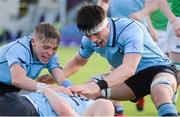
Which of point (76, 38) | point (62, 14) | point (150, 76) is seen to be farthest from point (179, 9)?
point (62, 14)

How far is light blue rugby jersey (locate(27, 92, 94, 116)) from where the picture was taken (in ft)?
18.9

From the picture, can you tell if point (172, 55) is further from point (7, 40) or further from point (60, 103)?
point (7, 40)

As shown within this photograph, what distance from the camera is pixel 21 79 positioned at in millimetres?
6465

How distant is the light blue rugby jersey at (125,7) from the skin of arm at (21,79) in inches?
125

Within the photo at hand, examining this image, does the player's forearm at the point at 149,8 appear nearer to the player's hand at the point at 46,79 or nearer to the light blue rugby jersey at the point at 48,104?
the player's hand at the point at 46,79

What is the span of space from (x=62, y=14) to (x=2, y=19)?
1.69m

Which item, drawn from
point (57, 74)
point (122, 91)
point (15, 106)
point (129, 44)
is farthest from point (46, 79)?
point (15, 106)

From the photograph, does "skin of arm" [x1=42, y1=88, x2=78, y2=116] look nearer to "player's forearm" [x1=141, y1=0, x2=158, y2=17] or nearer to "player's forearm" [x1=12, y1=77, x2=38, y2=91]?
"player's forearm" [x1=12, y1=77, x2=38, y2=91]

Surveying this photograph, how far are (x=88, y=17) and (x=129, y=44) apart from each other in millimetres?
434

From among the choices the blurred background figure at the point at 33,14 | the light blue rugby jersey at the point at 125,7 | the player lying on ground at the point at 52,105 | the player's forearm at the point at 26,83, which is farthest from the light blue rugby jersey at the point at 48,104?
the blurred background figure at the point at 33,14

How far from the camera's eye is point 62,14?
20453mm

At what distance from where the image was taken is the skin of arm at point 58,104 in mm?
5586

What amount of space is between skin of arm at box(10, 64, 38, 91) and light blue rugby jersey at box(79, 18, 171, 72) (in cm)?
73

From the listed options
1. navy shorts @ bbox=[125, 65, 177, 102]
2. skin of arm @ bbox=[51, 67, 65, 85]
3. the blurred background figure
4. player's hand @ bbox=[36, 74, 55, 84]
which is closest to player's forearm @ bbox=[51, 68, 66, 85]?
skin of arm @ bbox=[51, 67, 65, 85]
